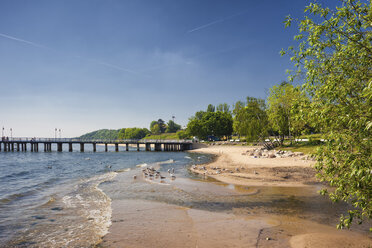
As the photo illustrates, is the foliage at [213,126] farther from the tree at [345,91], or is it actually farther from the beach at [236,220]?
the tree at [345,91]

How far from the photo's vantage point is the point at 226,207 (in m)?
13.4

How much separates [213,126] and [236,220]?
92.5 metres

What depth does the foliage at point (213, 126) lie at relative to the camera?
335ft

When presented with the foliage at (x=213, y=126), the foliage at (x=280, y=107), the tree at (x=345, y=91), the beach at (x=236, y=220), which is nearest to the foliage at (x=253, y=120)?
the foliage at (x=280, y=107)

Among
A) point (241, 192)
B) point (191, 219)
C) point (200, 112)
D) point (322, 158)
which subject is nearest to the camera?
point (322, 158)

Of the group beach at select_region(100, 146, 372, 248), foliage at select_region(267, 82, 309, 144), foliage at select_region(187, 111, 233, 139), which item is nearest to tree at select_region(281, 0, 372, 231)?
beach at select_region(100, 146, 372, 248)

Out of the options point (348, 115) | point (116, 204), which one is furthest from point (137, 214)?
point (348, 115)

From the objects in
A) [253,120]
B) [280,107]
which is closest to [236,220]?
[253,120]

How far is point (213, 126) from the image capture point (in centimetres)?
10281

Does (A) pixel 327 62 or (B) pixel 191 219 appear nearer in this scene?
(A) pixel 327 62

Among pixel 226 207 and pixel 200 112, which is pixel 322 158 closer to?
pixel 226 207

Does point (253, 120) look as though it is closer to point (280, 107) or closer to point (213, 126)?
point (280, 107)

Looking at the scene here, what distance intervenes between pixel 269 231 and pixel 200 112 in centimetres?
14382

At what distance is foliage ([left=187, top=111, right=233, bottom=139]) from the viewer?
102m
